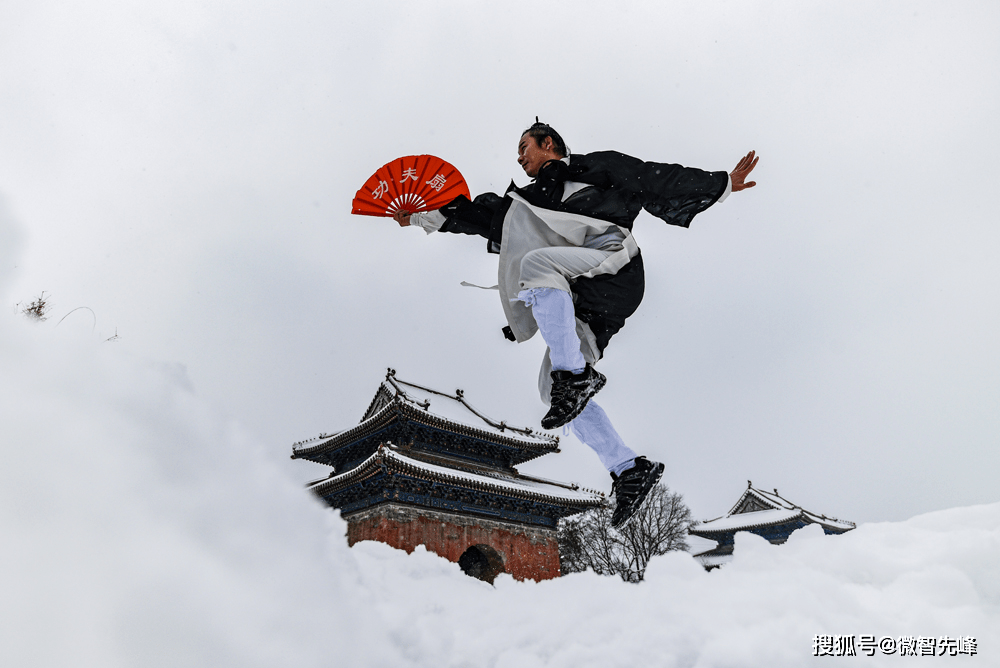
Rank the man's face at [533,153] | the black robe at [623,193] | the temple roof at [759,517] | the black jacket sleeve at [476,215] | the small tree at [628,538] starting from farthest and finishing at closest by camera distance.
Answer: the temple roof at [759,517]
the small tree at [628,538]
the black jacket sleeve at [476,215]
the man's face at [533,153]
the black robe at [623,193]

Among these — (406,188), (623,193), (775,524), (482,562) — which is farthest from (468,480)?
(775,524)

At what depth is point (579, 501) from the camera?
613 inches

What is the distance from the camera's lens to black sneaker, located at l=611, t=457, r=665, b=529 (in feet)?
7.89

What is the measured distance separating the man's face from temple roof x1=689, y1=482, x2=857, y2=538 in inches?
992

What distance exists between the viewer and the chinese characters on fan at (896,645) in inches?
73.5

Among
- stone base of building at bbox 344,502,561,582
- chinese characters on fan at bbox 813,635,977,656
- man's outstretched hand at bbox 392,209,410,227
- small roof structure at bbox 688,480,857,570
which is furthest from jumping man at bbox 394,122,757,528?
small roof structure at bbox 688,480,857,570

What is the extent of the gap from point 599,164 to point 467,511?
13091 mm

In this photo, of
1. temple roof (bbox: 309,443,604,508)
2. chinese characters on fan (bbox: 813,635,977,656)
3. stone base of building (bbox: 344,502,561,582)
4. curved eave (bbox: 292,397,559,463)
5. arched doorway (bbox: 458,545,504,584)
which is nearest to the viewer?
chinese characters on fan (bbox: 813,635,977,656)

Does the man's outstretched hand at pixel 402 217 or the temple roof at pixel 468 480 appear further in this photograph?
the temple roof at pixel 468 480

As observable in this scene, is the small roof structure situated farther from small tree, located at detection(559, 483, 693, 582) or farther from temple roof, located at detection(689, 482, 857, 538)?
small tree, located at detection(559, 483, 693, 582)

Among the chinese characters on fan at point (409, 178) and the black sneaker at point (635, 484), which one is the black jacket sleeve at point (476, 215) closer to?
the chinese characters on fan at point (409, 178)

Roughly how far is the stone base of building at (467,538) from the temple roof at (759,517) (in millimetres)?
12665

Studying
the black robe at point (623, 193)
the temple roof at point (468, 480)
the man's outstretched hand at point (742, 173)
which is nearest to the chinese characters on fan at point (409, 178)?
the black robe at point (623, 193)

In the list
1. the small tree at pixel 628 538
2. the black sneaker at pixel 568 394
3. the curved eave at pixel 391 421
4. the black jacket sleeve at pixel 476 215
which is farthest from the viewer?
the small tree at pixel 628 538
